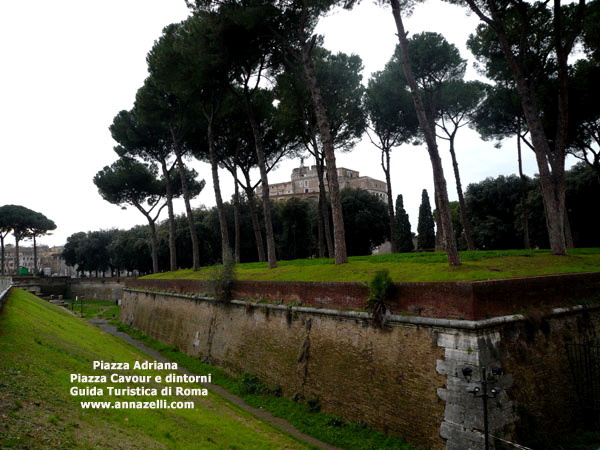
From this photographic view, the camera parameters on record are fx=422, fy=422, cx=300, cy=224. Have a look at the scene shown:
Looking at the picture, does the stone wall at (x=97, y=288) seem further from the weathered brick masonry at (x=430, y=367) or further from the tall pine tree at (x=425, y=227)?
the weathered brick masonry at (x=430, y=367)

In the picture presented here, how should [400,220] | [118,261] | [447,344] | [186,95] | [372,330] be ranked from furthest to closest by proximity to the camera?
[118,261] < [400,220] < [186,95] < [372,330] < [447,344]

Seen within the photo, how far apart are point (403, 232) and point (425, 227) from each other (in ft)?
7.33

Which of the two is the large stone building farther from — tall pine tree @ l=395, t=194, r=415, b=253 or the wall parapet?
the wall parapet

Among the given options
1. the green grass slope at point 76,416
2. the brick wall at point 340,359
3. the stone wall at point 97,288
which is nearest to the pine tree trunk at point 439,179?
the brick wall at point 340,359

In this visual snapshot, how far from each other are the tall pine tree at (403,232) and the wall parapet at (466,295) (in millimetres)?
22983

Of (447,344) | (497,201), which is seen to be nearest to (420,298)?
(447,344)

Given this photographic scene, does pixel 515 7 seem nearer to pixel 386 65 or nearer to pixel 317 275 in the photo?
pixel 386 65

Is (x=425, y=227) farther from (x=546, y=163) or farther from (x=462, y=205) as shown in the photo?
(x=546, y=163)

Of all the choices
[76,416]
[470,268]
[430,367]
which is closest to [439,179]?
[470,268]

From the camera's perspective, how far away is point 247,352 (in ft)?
42.2

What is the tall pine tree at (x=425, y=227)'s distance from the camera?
111 feet

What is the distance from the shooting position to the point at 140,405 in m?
7.34

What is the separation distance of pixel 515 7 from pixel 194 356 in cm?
1668

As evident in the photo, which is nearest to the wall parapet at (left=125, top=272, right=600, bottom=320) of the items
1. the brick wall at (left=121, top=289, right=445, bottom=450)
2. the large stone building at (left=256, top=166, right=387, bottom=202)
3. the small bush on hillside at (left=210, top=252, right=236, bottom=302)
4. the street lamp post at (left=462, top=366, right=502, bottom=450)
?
the brick wall at (left=121, top=289, right=445, bottom=450)
